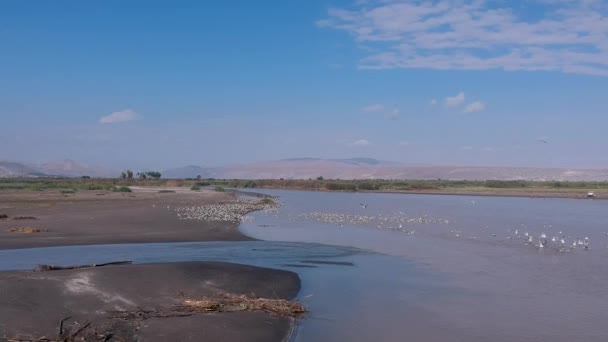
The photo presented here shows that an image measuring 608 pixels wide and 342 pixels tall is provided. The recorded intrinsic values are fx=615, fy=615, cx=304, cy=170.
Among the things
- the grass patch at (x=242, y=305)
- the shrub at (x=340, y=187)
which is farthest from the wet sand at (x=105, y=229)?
the shrub at (x=340, y=187)

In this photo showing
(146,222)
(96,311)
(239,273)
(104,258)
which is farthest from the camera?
(146,222)

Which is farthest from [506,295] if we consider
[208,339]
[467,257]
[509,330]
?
[208,339]

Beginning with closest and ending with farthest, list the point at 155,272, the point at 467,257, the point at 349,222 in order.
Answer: the point at 155,272
the point at 467,257
the point at 349,222

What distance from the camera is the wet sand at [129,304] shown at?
8.80 meters

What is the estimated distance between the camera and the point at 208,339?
891cm

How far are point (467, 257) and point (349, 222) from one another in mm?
13181

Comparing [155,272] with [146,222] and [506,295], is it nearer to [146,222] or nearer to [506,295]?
[506,295]

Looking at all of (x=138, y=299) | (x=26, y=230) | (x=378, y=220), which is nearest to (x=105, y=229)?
(x=26, y=230)

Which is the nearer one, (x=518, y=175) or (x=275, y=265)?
(x=275, y=265)

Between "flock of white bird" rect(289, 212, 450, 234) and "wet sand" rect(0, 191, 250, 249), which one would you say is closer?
"wet sand" rect(0, 191, 250, 249)

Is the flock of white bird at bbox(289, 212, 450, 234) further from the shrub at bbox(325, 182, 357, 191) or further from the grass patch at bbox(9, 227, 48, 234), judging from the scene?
the shrub at bbox(325, 182, 357, 191)

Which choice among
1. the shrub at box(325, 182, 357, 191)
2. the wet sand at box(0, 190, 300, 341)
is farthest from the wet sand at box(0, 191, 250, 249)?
the shrub at box(325, 182, 357, 191)

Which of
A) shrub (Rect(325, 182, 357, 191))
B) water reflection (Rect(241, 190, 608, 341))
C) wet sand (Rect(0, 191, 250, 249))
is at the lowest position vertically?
water reflection (Rect(241, 190, 608, 341))

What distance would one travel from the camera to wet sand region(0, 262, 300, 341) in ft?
28.9
